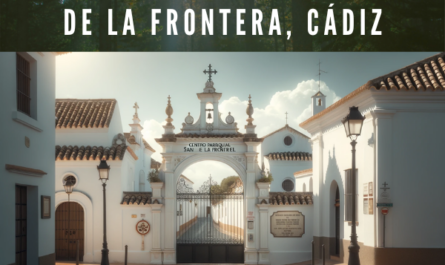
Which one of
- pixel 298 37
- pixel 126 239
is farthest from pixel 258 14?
pixel 126 239

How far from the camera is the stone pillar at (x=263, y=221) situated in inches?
891

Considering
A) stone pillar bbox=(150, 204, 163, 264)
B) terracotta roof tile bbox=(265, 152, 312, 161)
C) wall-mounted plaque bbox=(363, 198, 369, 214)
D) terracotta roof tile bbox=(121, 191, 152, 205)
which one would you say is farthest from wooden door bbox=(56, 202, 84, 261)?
terracotta roof tile bbox=(265, 152, 312, 161)

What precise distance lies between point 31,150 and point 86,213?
10573 mm

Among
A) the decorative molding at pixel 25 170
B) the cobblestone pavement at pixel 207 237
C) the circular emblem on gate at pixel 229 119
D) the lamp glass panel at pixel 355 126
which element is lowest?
the cobblestone pavement at pixel 207 237

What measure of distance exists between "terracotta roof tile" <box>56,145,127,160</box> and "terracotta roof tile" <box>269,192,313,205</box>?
22.2 feet

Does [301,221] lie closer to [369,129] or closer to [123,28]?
[369,129]

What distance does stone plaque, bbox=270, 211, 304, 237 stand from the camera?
2294cm

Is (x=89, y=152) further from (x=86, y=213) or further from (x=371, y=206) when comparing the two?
→ (x=371, y=206)

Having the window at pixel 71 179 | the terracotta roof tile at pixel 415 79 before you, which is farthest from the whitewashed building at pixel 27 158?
the window at pixel 71 179

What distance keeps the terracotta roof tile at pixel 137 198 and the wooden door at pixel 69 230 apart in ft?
6.41

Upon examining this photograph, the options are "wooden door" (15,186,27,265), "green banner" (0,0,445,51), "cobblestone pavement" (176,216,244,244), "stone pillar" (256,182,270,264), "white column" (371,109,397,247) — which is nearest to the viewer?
"green banner" (0,0,445,51)

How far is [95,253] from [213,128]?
7184 millimetres

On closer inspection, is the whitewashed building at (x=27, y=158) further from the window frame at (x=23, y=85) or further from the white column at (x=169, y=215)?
the white column at (x=169, y=215)

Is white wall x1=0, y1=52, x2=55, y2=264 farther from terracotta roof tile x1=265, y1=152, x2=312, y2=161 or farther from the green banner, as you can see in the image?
terracotta roof tile x1=265, y1=152, x2=312, y2=161
